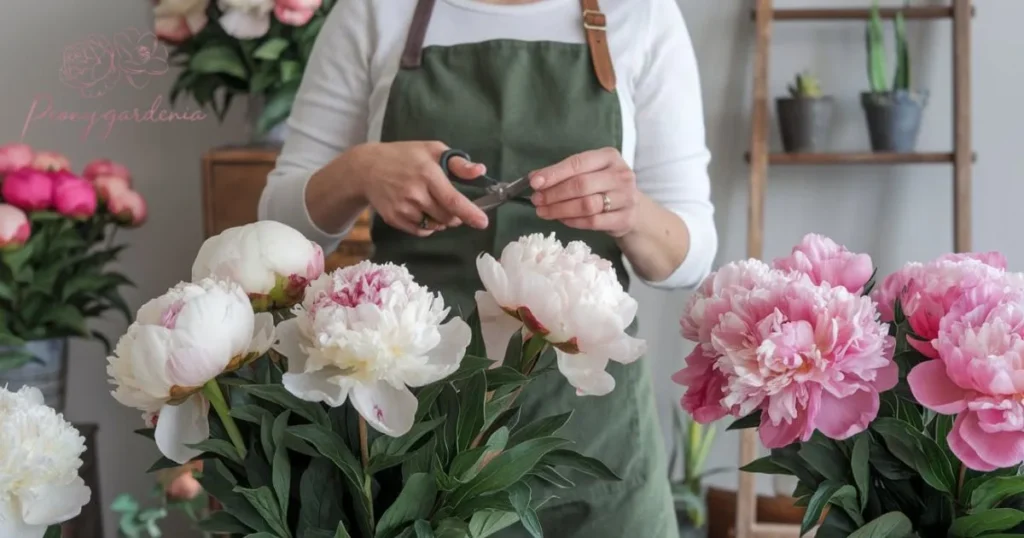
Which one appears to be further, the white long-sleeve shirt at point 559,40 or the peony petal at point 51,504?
the white long-sleeve shirt at point 559,40

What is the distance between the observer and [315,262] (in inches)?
18.3

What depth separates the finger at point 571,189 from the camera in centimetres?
68

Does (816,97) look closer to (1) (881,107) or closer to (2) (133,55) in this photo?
(1) (881,107)

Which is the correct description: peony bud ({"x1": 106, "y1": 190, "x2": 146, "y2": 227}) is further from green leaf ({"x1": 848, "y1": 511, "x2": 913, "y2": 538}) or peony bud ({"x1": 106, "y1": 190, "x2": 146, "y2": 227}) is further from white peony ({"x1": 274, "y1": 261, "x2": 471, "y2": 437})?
green leaf ({"x1": 848, "y1": 511, "x2": 913, "y2": 538})

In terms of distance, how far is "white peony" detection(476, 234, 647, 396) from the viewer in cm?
42

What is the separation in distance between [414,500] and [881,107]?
5.01 ft

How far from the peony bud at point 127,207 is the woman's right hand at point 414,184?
0.61m

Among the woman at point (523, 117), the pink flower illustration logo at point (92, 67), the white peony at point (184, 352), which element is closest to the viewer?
the white peony at point (184, 352)

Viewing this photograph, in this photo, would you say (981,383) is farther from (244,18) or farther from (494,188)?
(244,18)

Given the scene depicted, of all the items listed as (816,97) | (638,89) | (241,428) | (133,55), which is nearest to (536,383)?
(638,89)

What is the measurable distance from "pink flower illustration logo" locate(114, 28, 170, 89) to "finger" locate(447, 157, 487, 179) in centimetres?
57

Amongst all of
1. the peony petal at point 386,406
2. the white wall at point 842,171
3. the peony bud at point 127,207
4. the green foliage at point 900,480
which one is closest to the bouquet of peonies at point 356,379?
the peony petal at point 386,406

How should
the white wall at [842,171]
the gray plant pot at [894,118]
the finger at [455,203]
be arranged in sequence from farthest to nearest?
the white wall at [842,171]
the gray plant pot at [894,118]
the finger at [455,203]
